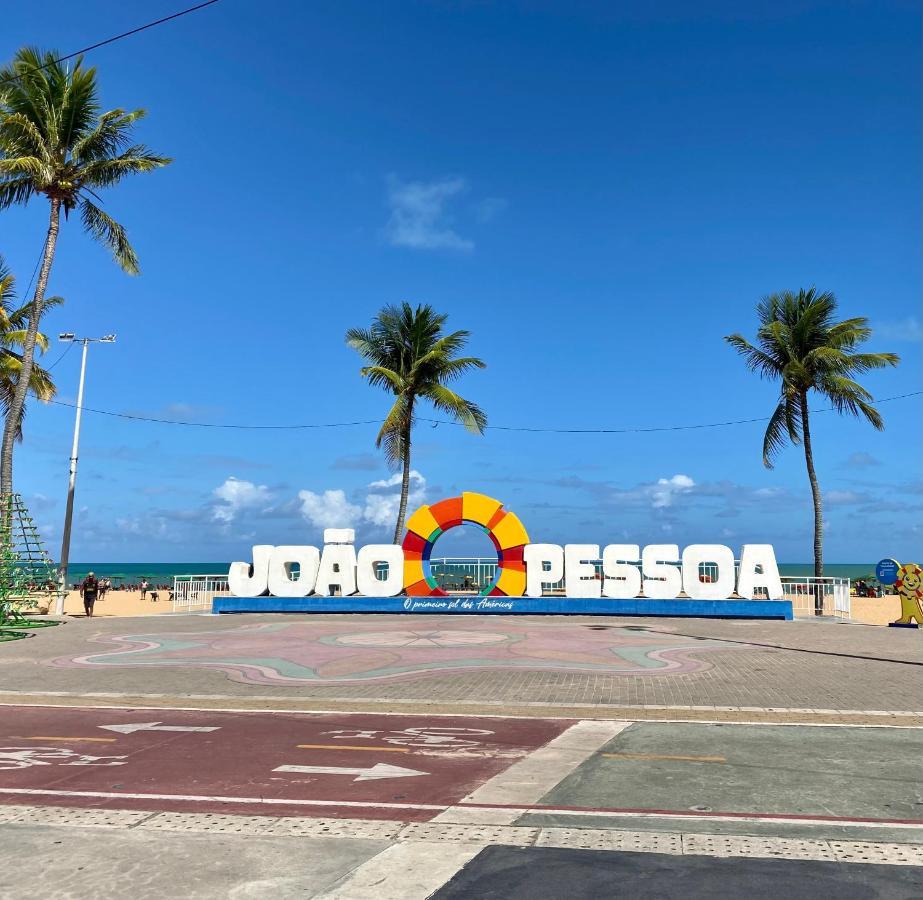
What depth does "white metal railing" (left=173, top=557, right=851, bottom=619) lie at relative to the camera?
3088cm

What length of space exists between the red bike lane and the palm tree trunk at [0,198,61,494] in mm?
16998

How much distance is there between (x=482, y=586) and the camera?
3381 centimetres

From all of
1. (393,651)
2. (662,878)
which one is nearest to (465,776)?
(662,878)

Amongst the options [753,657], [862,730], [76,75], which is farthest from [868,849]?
[76,75]

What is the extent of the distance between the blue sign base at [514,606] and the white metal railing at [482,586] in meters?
1.45

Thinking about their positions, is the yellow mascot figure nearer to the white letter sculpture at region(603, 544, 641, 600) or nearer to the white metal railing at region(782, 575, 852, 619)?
the white metal railing at region(782, 575, 852, 619)

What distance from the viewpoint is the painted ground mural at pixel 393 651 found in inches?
680

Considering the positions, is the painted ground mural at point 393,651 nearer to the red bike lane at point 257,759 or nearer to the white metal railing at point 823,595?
the red bike lane at point 257,759

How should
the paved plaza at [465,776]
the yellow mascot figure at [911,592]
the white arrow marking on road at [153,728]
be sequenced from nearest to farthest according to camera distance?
1. the paved plaza at [465,776]
2. the white arrow marking on road at [153,728]
3. the yellow mascot figure at [911,592]

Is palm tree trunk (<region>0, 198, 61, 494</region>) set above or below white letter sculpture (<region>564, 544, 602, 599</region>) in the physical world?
above

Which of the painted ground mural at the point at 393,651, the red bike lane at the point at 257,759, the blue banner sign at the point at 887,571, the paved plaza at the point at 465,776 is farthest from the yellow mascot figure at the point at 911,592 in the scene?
the red bike lane at the point at 257,759

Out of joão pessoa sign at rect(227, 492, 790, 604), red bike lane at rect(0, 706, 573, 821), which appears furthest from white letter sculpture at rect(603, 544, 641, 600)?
red bike lane at rect(0, 706, 573, 821)

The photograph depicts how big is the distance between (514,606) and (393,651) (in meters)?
11.3

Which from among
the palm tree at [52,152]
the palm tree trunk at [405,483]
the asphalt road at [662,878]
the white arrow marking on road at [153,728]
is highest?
the palm tree at [52,152]
